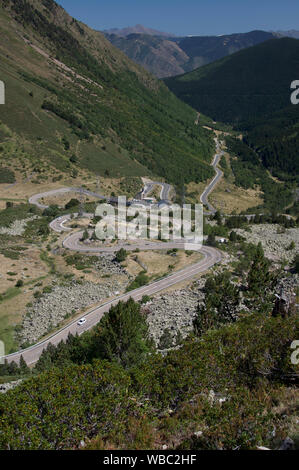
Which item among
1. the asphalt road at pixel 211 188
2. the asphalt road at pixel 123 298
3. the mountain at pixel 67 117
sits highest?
the mountain at pixel 67 117

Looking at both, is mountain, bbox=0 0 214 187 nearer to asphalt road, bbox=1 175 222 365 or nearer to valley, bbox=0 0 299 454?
valley, bbox=0 0 299 454

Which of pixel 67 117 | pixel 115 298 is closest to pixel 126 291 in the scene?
pixel 115 298

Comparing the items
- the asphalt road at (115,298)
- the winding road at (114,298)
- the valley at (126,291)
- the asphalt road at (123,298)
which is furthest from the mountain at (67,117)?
the asphalt road at (123,298)

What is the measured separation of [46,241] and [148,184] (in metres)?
62.9

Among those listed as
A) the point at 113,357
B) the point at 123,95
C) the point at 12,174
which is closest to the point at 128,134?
the point at 123,95

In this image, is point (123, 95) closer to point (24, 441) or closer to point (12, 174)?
point (12, 174)

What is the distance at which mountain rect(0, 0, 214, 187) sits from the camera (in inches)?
5017

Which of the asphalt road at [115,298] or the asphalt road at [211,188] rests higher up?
the asphalt road at [211,188]

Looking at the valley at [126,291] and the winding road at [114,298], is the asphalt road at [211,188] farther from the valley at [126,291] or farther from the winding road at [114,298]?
the winding road at [114,298]

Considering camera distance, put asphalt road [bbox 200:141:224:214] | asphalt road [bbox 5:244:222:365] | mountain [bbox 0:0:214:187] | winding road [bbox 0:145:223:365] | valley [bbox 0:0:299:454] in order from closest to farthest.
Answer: valley [bbox 0:0:299:454]
asphalt road [bbox 5:244:222:365]
winding road [bbox 0:145:223:365]
mountain [bbox 0:0:214:187]
asphalt road [bbox 200:141:224:214]

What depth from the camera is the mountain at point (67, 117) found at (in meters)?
127

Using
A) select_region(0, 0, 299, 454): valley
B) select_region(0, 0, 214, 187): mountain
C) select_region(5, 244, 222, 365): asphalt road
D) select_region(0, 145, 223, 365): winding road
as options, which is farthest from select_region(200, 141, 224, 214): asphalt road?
select_region(5, 244, 222, 365): asphalt road

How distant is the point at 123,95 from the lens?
656 feet

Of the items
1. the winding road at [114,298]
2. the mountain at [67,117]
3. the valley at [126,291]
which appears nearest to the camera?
the valley at [126,291]
